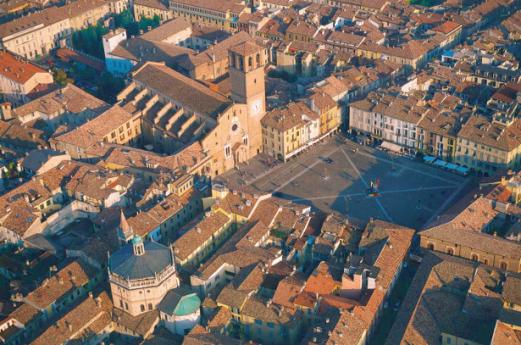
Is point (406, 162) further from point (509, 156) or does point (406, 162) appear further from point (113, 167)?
point (113, 167)

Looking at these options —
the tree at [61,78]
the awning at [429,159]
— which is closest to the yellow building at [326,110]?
the awning at [429,159]

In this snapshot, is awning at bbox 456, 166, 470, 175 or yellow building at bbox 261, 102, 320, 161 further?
yellow building at bbox 261, 102, 320, 161

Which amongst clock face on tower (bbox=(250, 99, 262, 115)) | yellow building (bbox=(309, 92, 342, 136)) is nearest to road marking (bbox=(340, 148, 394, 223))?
yellow building (bbox=(309, 92, 342, 136))

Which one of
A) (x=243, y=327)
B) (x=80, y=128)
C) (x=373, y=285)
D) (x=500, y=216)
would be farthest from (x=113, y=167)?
(x=500, y=216)

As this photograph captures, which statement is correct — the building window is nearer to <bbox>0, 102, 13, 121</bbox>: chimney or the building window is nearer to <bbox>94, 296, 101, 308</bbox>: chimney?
<bbox>94, 296, 101, 308</bbox>: chimney

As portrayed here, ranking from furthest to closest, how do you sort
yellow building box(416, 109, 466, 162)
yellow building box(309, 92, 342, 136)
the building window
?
yellow building box(309, 92, 342, 136), the building window, yellow building box(416, 109, 466, 162)

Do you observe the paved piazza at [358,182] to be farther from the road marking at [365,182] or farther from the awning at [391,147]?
the awning at [391,147]
